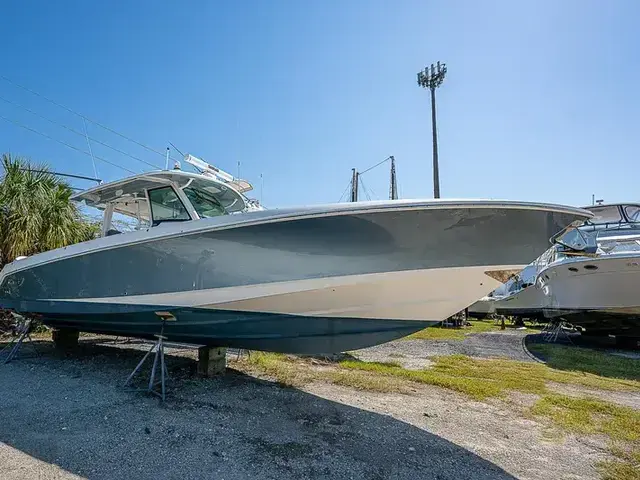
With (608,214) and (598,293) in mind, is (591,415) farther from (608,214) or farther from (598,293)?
(608,214)

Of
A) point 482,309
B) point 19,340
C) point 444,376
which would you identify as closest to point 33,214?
point 19,340

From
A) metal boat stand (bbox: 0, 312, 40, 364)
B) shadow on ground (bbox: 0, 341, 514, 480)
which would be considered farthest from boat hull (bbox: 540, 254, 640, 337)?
metal boat stand (bbox: 0, 312, 40, 364)

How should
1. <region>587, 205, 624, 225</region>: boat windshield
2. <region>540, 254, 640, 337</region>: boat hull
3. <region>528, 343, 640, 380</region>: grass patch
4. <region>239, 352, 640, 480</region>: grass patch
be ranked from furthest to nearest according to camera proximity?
<region>587, 205, 624, 225</region>: boat windshield < <region>540, 254, 640, 337</region>: boat hull < <region>528, 343, 640, 380</region>: grass patch < <region>239, 352, 640, 480</region>: grass patch

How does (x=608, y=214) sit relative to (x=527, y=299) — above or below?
above

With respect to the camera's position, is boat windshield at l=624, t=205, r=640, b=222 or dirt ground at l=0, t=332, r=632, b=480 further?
boat windshield at l=624, t=205, r=640, b=222

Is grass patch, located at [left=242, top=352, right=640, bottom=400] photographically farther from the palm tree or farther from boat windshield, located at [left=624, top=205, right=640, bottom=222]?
boat windshield, located at [left=624, top=205, right=640, bottom=222]

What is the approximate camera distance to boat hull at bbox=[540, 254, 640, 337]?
815 centimetres

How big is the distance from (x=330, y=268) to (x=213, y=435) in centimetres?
172

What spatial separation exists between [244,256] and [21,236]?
605 centimetres

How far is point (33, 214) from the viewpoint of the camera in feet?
23.7

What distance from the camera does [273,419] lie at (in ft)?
11.2

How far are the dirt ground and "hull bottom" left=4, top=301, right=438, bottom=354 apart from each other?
1.99 feet

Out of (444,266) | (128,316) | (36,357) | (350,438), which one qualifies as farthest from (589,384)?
(36,357)

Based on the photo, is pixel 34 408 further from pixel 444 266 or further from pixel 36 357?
pixel 444 266
